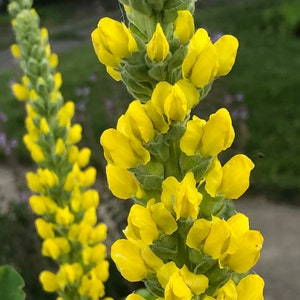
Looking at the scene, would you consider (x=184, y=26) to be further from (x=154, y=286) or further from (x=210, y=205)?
(x=154, y=286)

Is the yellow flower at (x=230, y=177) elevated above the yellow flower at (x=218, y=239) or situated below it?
above

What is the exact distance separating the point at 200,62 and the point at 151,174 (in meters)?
0.21

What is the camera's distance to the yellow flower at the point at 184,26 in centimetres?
138

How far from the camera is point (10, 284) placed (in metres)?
2.16

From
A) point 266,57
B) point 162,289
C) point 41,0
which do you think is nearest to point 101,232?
point 162,289

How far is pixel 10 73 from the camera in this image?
1622 centimetres

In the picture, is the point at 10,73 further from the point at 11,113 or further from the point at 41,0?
the point at 41,0

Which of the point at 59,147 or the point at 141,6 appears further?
the point at 59,147

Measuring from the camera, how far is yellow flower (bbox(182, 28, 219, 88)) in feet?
4.49

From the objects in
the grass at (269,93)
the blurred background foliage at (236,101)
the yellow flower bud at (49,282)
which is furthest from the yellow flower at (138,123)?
the grass at (269,93)

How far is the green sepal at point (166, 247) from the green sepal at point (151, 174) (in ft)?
0.29

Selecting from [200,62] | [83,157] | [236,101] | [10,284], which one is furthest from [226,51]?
[236,101]

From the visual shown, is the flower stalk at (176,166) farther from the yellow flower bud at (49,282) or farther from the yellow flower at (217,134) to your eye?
Result: the yellow flower bud at (49,282)

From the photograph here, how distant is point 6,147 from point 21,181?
729 millimetres
